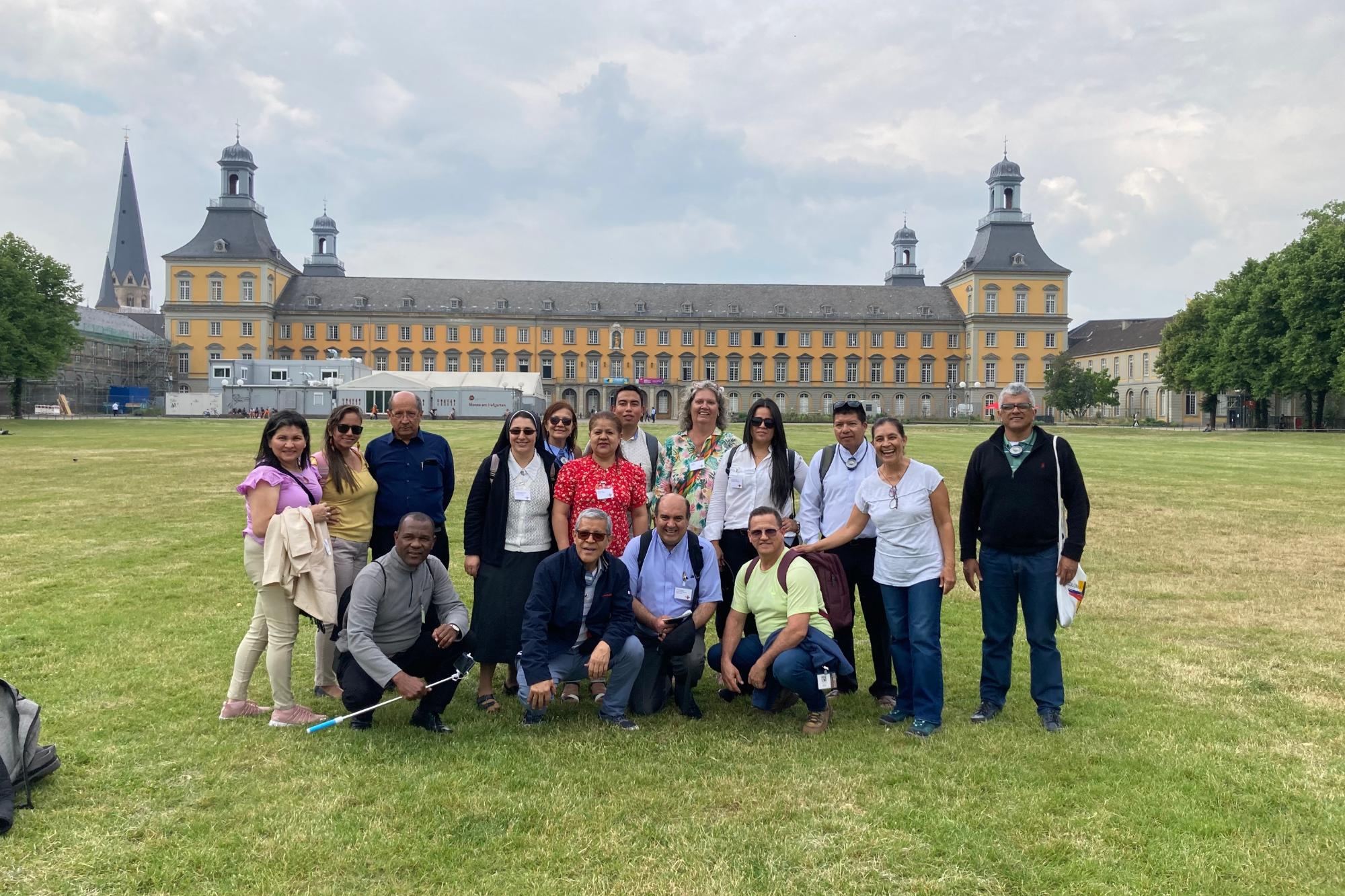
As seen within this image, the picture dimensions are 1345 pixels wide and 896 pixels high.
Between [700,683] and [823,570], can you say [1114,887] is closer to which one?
[823,570]

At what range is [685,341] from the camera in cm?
8906

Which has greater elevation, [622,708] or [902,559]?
[902,559]

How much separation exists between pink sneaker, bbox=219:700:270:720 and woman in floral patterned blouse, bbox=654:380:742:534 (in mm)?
2720

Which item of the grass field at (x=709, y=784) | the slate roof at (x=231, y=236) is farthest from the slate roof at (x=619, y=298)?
the grass field at (x=709, y=784)

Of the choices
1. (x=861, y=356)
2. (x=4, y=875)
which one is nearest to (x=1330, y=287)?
(x=861, y=356)

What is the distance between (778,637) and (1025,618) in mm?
1485

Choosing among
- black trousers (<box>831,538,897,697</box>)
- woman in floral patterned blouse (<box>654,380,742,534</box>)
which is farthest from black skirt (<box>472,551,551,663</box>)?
black trousers (<box>831,538,897,697</box>)

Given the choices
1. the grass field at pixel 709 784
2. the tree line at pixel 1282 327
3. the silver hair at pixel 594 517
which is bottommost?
the grass field at pixel 709 784

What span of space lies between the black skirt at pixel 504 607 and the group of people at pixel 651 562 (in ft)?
0.04

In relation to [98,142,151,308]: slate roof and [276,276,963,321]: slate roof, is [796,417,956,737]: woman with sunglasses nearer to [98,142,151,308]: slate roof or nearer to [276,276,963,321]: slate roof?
[276,276,963,321]: slate roof

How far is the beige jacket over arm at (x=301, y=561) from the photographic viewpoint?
489 cm

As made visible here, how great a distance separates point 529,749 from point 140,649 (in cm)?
363

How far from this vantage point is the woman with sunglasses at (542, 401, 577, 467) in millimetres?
5516

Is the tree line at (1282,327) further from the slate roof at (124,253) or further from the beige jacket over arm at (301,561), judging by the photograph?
the slate roof at (124,253)
